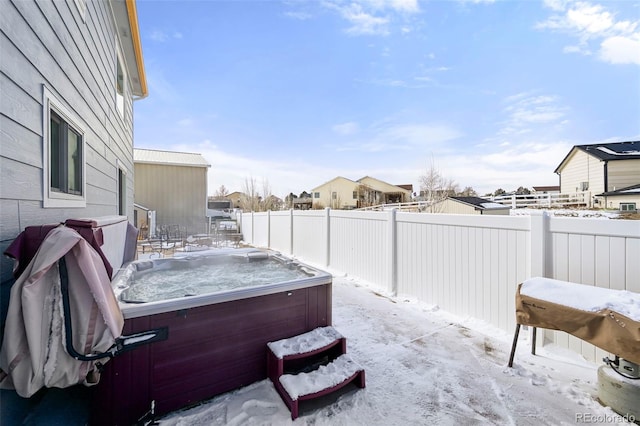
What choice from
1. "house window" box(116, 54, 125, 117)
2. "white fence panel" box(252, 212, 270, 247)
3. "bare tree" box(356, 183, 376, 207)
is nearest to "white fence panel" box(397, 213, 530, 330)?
"house window" box(116, 54, 125, 117)

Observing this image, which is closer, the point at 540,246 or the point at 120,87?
the point at 540,246

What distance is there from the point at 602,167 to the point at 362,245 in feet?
51.9

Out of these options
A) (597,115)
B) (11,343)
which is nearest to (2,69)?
(11,343)

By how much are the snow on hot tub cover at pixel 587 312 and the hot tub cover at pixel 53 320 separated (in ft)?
9.83

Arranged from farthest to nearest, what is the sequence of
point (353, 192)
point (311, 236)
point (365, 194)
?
1. point (353, 192)
2. point (365, 194)
3. point (311, 236)

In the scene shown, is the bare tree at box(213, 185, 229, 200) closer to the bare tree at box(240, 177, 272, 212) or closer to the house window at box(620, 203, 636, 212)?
the bare tree at box(240, 177, 272, 212)

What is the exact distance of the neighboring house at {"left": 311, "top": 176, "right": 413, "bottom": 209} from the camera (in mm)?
26094

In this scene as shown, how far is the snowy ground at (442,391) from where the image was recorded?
6.21 feet

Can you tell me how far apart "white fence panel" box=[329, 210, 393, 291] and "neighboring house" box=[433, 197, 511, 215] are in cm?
549

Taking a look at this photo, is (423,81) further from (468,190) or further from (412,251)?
(468,190)

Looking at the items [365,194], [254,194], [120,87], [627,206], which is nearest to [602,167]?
[627,206]

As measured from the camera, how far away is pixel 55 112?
6.74ft

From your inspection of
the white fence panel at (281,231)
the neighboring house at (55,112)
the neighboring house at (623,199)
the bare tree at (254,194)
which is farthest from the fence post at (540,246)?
the bare tree at (254,194)

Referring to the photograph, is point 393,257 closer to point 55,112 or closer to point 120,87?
point 55,112
